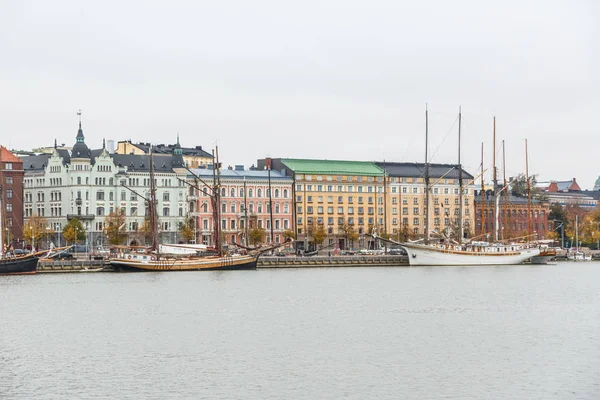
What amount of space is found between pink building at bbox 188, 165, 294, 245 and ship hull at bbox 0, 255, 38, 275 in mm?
59729

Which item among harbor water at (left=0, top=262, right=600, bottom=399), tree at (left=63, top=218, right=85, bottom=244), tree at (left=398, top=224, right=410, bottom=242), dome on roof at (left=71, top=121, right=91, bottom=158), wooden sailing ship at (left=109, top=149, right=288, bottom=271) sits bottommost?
harbor water at (left=0, top=262, right=600, bottom=399)

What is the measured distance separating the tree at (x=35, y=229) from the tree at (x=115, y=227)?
7.80m

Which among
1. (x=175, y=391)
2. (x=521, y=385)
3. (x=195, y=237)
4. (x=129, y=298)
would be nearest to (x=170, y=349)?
(x=175, y=391)

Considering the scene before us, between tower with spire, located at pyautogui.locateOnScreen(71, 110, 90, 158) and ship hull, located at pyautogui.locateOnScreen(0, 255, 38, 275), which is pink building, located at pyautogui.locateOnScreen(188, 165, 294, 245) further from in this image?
ship hull, located at pyautogui.locateOnScreen(0, 255, 38, 275)

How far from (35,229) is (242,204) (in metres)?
34.5

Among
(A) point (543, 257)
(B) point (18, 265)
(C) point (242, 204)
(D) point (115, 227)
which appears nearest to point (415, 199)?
(C) point (242, 204)

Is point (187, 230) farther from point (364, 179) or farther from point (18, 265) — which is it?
point (18, 265)

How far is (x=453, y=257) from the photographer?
141500 mm

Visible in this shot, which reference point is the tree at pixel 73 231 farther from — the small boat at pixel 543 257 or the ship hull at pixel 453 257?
the small boat at pixel 543 257

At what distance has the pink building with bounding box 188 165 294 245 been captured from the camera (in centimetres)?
17838

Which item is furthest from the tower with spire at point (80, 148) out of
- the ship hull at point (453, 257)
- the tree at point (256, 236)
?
the ship hull at point (453, 257)

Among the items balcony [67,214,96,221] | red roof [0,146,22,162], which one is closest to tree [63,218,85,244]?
balcony [67,214,96,221]

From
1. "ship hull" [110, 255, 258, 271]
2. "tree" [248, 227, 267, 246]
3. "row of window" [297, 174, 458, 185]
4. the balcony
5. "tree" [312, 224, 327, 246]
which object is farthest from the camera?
"row of window" [297, 174, 458, 185]

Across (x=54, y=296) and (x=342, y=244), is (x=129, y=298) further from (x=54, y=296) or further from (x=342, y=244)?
(x=342, y=244)
